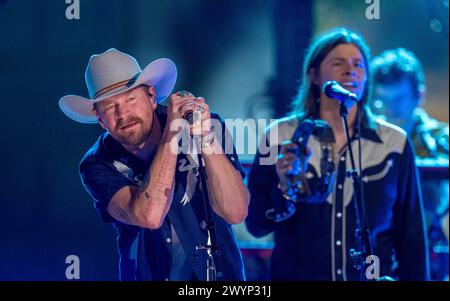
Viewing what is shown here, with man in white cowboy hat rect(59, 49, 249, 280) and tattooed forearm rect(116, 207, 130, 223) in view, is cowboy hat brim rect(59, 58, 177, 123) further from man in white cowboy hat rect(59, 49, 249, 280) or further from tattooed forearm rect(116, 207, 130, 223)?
tattooed forearm rect(116, 207, 130, 223)

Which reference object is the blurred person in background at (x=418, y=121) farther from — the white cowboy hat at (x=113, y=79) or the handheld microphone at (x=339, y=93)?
the white cowboy hat at (x=113, y=79)

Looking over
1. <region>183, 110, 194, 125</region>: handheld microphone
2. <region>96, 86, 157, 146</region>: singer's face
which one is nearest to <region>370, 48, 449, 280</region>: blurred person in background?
<region>96, 86, 157, 146</region>: singer's face

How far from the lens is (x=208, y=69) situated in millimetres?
3395

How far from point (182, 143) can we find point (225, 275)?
574mm

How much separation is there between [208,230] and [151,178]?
34 cm

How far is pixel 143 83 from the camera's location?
2992 mm

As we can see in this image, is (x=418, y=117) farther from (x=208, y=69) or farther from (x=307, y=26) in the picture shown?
(x=208, y=69)

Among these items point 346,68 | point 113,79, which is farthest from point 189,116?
point 346,68

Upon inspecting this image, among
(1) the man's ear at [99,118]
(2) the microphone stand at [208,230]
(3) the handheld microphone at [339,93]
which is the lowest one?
(2) the microphone stand at [208,230]

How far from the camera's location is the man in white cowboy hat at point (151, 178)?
9.04ft

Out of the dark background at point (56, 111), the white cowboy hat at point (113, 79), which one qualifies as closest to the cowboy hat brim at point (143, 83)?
the white cowboy hat at point (113, 79)

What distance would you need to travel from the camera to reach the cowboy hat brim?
2959 mm
